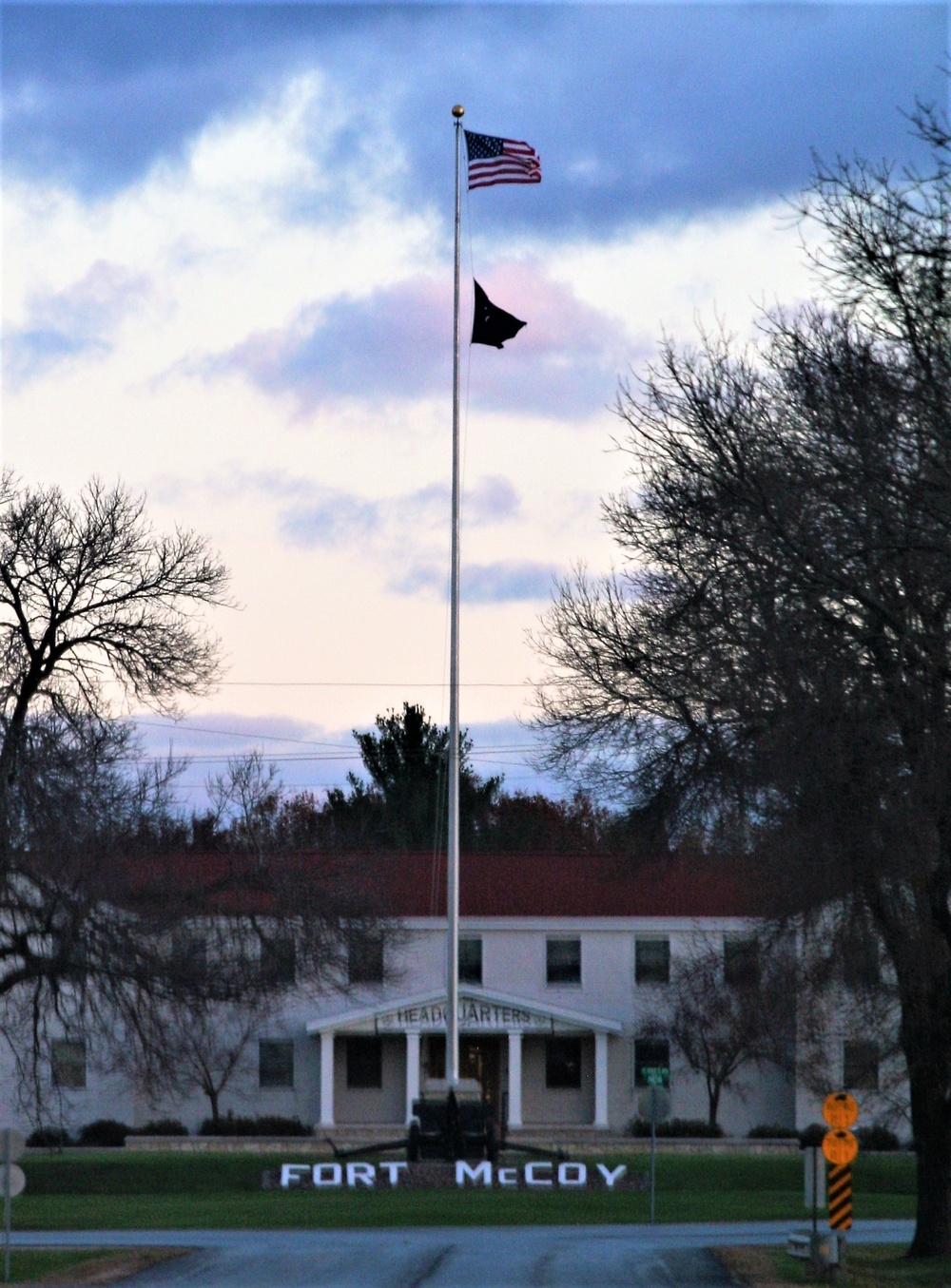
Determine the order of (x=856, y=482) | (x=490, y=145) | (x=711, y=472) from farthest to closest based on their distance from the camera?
(x=490, y=145)
(x=711, y=472)
(x=856, y=482)

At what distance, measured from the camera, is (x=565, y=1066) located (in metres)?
53.5

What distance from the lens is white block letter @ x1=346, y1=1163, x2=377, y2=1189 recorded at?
36.0 m

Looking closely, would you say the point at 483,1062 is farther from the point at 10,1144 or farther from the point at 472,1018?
the point at 10,1144

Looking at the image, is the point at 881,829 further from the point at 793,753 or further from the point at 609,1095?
the point at 609,1095

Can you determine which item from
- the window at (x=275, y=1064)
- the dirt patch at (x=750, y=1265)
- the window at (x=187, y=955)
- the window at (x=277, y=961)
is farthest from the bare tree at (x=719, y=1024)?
the dirt patch at (x=750, y=1265)

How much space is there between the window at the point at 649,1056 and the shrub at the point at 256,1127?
9879mm

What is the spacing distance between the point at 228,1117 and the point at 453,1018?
21154 mm

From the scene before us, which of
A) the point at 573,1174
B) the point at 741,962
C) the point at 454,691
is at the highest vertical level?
the point at 454,691

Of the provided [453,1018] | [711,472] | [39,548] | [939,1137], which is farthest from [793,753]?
[39,548]

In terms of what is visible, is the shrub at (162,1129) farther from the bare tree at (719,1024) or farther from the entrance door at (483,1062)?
the bare tree at (719,1024)

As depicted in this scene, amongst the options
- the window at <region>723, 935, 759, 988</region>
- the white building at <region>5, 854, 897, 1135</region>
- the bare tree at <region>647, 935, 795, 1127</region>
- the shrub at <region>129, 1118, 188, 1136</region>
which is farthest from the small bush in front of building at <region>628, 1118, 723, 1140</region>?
the shrub at <region>129, 1118, 188, 1136</region>

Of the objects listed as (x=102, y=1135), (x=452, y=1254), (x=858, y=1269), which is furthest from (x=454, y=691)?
(x=102, y=1135)

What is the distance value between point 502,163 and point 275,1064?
31106mm

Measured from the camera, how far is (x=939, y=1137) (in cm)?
2298
